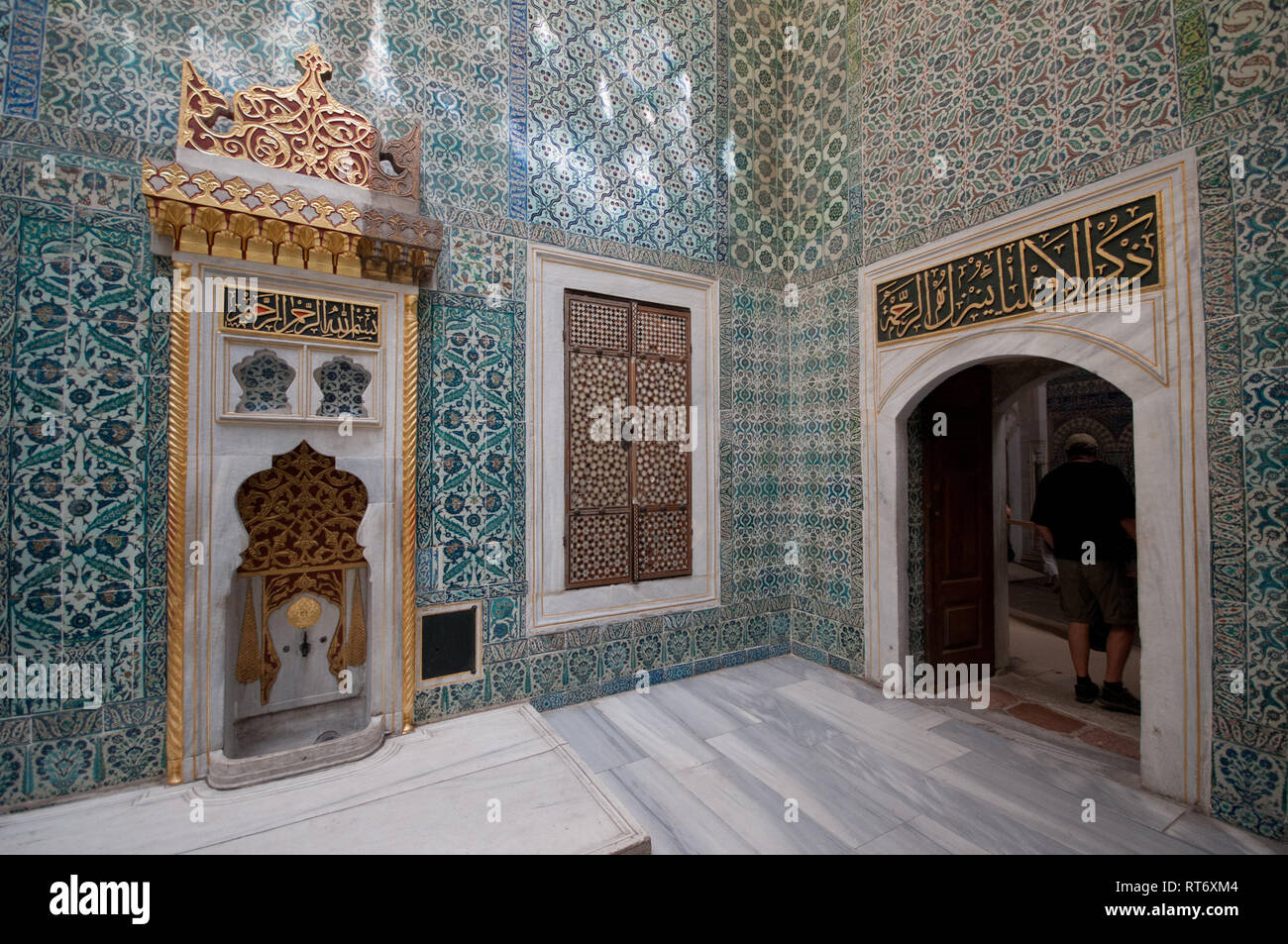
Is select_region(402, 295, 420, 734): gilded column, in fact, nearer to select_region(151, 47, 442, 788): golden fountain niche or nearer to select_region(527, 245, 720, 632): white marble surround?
select_region(151, 47, 442, 788): golden fountain niche

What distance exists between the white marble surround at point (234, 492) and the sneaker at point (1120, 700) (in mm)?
3358

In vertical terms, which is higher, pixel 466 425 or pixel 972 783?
pixel 466 425

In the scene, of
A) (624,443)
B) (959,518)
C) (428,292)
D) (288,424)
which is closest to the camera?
(288,424)

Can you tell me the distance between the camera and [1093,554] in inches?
111

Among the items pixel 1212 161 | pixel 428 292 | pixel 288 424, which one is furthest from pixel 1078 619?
pixel 288 424

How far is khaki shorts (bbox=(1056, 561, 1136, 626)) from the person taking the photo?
2.73 meters

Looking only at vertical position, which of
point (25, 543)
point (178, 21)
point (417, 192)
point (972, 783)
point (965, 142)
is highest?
point (178, 21)

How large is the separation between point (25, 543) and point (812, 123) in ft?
13.7

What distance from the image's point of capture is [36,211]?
6.05 feet

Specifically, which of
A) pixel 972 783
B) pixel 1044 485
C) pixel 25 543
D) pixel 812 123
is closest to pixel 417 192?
pixel 25 543

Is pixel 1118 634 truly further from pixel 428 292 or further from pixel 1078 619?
pixel 428 292

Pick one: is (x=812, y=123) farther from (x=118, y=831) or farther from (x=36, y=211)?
(x=118, y=831)

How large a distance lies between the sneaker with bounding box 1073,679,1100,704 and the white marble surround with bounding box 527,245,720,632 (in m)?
1.90

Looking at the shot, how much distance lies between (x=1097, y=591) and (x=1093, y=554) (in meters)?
0.20
